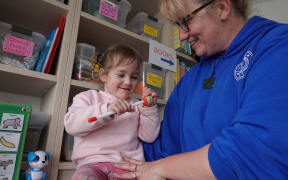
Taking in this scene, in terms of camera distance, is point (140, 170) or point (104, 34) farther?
point (104, 34)

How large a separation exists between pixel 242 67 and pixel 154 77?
0.77 m

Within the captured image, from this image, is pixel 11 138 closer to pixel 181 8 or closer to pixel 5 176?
pixel 5 176

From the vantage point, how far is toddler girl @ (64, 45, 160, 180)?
2.43ft

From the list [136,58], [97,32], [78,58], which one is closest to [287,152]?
[136,58]

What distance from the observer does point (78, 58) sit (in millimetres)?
1104

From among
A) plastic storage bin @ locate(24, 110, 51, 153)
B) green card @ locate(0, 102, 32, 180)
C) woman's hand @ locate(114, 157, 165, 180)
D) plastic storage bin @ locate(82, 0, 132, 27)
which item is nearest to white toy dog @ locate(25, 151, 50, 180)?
green card @ locate(0, 102, 32, 180)

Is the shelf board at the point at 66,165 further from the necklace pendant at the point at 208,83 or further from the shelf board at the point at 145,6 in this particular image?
the shelf board at the point at 145,6

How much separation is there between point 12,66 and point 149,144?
72 cm

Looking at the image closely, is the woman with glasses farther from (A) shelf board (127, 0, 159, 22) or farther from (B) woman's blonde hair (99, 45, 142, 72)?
(A) shelf board (127, 0, 159, 22)

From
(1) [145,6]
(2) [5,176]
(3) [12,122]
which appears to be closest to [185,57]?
(1) [145,6]

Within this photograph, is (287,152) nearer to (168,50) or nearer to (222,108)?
(222,108)

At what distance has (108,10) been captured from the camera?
120 cm

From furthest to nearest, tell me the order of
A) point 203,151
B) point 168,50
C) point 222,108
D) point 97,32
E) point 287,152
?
point 168,50, point 97,32, point 222,108, point 203,151, point 287,152

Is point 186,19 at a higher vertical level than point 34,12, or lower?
lower
